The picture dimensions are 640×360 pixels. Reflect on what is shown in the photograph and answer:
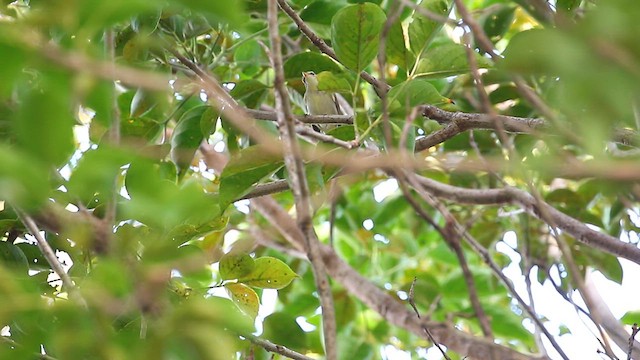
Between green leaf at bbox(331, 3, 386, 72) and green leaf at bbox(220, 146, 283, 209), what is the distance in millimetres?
153

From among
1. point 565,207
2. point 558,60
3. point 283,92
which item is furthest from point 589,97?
point 565,207

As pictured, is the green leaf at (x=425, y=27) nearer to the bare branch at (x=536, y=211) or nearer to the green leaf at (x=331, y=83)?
the green leaf at (x=331, y=83)

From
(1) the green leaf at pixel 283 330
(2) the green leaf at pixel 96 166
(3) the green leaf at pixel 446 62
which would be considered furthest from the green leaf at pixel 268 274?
(2) the green leaf at pixel 96 166

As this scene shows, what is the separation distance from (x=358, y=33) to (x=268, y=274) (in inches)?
11.6

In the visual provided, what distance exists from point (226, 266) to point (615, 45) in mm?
571

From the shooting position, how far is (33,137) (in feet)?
1.25

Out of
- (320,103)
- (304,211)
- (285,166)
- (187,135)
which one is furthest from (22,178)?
(320,103)

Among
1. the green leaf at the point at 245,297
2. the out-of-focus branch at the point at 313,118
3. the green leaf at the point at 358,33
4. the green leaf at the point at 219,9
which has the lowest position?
the green leaf at the point at 245,297

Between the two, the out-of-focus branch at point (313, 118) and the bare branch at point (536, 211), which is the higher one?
the out-of-focus branch at point (313, 118)

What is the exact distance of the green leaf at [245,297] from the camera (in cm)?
92

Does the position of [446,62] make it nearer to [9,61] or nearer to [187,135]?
[187,135]

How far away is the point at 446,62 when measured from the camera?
89 cm

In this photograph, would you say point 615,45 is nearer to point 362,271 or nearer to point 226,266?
point 226,266

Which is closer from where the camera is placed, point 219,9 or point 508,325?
point 219,9
